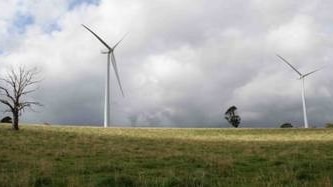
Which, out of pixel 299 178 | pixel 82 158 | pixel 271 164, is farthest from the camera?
pixel 82 158

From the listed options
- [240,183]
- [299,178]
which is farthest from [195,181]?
[299,178]

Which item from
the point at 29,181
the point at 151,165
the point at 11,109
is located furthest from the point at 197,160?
the point at 11,109

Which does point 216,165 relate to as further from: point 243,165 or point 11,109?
point 11,109

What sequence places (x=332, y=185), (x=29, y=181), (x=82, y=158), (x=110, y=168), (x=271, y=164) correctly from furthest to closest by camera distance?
(x=82, y=158) → (x=271, y=164) → (x=110, y=168) → (x=29, y=181) → (x=332, y=185)

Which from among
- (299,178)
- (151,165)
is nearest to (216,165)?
(151,165)

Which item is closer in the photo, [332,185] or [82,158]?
[332,185]

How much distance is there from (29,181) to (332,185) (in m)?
9.49

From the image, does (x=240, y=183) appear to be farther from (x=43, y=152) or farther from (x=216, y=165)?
(x=43, y=152)

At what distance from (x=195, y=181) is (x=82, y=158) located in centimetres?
1710

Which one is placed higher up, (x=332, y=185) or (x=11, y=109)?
(x=11, y=109)

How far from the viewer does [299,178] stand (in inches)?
772

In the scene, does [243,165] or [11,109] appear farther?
[11,109]

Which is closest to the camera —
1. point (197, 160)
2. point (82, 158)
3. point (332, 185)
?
point (332, 185)

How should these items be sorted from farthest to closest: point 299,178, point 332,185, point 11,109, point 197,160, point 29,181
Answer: point 11,109 < point 197,160 < point 299,178 < point 29,181 < point 332,185
